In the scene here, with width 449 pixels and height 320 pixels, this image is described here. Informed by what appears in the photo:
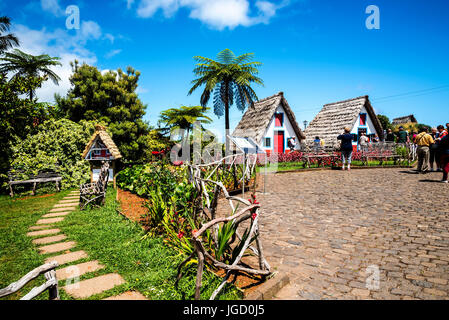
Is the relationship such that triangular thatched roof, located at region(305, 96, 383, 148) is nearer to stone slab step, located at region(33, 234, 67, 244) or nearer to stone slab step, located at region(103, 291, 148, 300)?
stone slab step, located at region(33, 234, 67, 244)

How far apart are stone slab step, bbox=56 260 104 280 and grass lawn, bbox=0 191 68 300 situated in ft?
0.76

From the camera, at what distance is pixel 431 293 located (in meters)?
2.62

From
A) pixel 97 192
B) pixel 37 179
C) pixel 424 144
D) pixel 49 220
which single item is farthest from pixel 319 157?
pixel 37 179

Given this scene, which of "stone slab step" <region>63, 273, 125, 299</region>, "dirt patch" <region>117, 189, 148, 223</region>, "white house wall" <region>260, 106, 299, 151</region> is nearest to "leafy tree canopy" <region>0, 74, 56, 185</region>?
"dirt patch" <region>117, 189, 148, 223</region>

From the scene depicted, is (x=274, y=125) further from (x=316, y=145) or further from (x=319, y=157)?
(x=319, y=157)

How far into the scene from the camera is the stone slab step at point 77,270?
3285mm

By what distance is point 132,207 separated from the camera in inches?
266

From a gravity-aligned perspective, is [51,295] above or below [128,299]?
above

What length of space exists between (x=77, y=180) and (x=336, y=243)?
1188cm

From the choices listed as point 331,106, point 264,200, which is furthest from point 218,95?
point 331,106

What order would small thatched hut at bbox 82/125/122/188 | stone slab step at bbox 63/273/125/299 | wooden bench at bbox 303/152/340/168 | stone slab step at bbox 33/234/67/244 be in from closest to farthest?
stone slab step at bbox 63/273/125/299 < stone slab step at bbox 33/234/67/244 < small thatched hut at bbox 82/125/122/188 < wooden bench at bbox 303/152/340/168

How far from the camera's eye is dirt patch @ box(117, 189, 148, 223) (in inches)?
229

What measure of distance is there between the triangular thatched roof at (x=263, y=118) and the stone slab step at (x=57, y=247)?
19.4m
